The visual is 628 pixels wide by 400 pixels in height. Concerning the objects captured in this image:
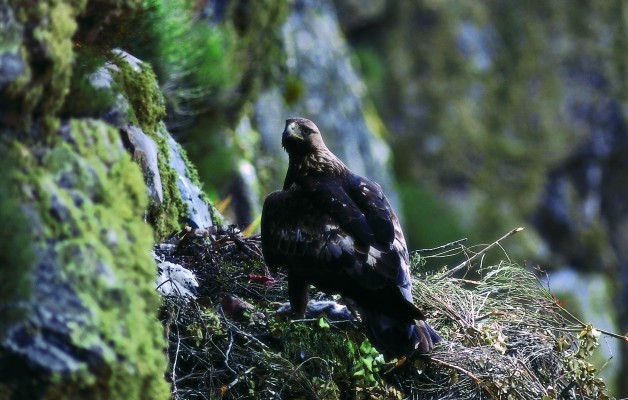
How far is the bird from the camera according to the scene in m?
3.76

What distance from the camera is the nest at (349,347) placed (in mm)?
3646

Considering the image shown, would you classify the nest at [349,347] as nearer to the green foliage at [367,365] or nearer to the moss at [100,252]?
the green foliage at [367,365]

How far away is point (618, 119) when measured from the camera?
595 inches

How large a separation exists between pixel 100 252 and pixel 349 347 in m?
1.46

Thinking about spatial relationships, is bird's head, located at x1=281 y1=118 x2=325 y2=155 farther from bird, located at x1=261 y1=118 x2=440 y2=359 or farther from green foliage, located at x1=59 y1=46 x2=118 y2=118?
green foliage, located at x1=59 y1=46 x2=118 y2=118

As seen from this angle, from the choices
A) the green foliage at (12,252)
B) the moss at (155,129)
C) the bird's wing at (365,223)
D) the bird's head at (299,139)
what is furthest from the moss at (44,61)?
the bird's head at (299,139)

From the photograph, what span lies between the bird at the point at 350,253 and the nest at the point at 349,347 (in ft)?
0.42

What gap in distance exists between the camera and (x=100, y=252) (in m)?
2.70

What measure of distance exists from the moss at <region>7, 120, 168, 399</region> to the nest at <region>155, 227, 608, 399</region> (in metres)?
0.64

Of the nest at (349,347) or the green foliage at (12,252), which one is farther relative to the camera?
the nest at (349,347)

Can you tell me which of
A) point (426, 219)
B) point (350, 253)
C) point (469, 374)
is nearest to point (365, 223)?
point (350, 253)

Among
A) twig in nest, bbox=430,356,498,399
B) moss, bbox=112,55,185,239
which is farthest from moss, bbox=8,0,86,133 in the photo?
twig in nest, bbox=430,356,498,399

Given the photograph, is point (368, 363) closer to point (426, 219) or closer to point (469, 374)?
point (469, 374)

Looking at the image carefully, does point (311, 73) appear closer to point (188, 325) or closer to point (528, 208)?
point (528, 208)
